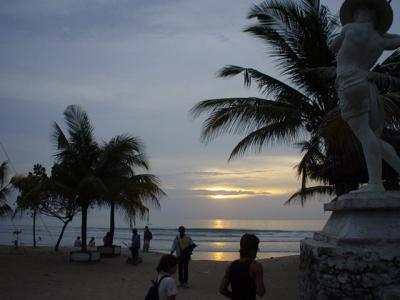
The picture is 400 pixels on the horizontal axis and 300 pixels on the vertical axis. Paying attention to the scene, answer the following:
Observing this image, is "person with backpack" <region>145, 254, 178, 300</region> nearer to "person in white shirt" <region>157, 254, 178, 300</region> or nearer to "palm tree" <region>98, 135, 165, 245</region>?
"person in white shirt" <region>157, 254, 178, 300</region>

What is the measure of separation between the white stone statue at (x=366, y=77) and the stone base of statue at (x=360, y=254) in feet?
1.12

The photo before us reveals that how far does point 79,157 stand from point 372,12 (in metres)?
13.3

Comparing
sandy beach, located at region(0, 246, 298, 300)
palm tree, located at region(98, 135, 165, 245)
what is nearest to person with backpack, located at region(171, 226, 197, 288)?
sandy beach, located at region(0, 246, 298, 300)

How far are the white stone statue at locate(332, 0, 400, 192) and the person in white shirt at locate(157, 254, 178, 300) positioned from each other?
9.17ft

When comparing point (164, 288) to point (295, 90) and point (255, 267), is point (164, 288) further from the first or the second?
point (295, 90)

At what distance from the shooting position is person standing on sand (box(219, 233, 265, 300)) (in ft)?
13.5

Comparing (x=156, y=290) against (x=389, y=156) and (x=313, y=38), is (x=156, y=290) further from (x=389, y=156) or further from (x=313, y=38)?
(x=313, y=38)

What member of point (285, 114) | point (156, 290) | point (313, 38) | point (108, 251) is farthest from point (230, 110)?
point (108, 251)

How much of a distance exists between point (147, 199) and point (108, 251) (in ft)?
8.67

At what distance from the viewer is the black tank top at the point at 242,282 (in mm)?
4109

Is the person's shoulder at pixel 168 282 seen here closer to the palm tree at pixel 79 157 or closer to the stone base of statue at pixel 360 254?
the stone base of statue at pixel 360 254

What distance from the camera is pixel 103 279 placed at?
42.8 ft

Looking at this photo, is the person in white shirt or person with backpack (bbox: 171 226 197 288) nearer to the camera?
the person in white shirt

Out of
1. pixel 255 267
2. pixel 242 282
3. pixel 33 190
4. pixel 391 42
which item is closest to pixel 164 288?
pixel 242 282
